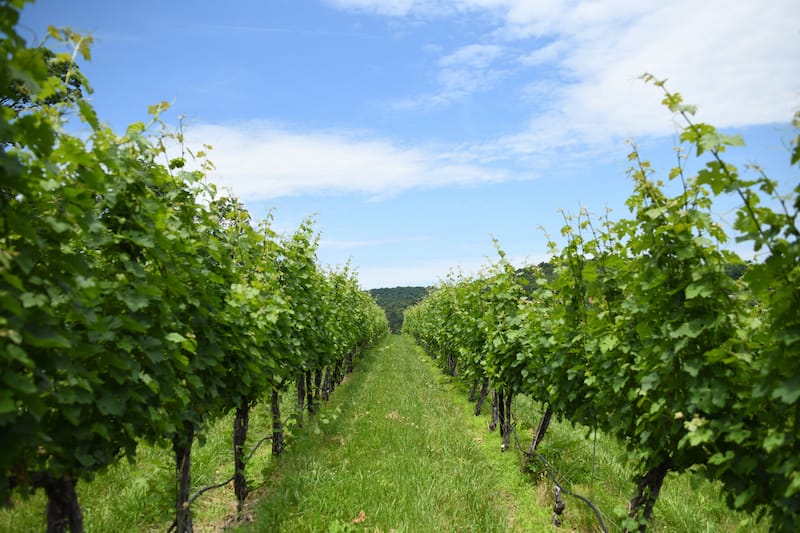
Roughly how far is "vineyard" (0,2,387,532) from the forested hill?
99.7m

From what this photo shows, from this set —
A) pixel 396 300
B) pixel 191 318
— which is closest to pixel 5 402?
pixel 191 318

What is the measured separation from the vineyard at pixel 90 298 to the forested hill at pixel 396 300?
327 feet

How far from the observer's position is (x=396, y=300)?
138 m

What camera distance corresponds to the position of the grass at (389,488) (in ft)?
19.1

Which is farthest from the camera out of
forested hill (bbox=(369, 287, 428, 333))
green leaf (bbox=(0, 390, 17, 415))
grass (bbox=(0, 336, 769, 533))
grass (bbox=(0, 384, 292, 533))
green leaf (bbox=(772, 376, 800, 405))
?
forested hill (bbox=(369, 287, 428, 333))

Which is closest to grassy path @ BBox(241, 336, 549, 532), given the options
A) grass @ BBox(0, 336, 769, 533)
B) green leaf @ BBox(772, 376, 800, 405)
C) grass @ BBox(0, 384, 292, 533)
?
grass @ BBox(0, 336, 769, 533)

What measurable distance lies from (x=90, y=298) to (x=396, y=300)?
13588 centimetres

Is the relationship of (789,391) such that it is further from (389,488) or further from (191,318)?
(389,488)

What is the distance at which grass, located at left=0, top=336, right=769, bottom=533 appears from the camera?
582 centimetres

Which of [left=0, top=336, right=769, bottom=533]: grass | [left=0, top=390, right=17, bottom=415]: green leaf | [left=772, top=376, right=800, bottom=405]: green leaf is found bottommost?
[left=0, top=336, right=769, bottom=533]: grass

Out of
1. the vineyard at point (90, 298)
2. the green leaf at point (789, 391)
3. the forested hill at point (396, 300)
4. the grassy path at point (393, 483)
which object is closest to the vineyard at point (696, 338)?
the green leaf at point (789, 391)

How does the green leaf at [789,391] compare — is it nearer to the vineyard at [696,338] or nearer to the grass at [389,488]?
the vineyard at [696,338]

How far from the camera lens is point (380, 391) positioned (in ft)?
48.6

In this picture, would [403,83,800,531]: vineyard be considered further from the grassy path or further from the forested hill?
the forested hill
